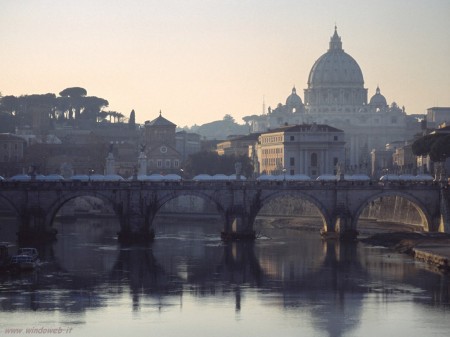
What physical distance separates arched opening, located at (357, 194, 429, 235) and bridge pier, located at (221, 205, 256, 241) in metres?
9.99

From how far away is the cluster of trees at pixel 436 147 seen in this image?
15875 centimetres

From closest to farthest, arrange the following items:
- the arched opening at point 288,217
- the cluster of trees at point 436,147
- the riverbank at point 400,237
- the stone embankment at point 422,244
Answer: the stone embankment at point 422,244, the riverbank at point 400,237, the arched opening at point 288,217, the cluster of trees at point 436,147

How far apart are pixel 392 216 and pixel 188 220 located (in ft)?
85.9

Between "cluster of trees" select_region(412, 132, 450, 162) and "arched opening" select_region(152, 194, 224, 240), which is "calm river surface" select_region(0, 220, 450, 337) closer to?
"arched opening" select_region(152, 194, 224, 240)

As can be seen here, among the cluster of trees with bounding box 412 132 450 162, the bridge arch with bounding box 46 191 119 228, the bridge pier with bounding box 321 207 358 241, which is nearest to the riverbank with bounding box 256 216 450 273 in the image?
the bridge pier with bounding box 321 207 358 241

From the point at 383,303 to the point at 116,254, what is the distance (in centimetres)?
3335

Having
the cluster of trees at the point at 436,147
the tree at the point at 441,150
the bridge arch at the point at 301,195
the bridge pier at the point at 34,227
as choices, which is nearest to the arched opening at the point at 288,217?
the bridge arch at the point at 301,195

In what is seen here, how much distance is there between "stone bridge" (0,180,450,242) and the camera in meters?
129

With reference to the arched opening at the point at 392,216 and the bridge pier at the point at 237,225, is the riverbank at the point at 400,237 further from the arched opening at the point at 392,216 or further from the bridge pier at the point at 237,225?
the bridge pier at the point at 237,225

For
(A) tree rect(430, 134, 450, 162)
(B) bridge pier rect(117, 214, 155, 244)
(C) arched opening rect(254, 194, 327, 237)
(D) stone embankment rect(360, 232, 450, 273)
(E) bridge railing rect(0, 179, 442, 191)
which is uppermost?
(A) tree rect(430, 134, 450, 162)

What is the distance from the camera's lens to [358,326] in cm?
7988

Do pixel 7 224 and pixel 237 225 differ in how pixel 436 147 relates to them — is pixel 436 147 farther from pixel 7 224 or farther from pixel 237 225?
pixel 7 224

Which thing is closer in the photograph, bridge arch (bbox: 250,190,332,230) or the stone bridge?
the stone bridge

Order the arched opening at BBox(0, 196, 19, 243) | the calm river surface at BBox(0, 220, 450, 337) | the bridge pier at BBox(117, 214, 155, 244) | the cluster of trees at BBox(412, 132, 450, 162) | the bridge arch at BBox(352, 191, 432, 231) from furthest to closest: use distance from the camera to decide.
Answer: the cluster of trees at BBox(412, 132, 450, 162)
the arched opening at BBox(0, 196, 19, 243)
the bridge arch at BBox(352, 191, 432, 231)
the bridge pier at BBox(117, 214, 155, 244)
the calm river surface at BBox(0, 220, 450, 337)
